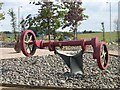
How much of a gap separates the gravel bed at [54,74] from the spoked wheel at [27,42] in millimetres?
637

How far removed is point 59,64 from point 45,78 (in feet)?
7.41

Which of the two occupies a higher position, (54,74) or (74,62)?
(74,62)

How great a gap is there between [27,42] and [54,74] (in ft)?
3.77

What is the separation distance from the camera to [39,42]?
737cm

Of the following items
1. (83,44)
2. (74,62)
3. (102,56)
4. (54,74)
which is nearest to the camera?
(102,56)

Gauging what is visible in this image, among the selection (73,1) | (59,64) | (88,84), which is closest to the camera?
(88,84)

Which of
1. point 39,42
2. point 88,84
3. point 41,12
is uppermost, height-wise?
point 41,12

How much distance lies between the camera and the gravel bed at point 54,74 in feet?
21.8

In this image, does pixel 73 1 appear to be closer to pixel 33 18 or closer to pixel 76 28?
pixel 76 28

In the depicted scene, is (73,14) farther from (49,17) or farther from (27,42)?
(27,42)

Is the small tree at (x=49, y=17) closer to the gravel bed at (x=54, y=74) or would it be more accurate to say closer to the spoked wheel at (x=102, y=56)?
the gravel bed at (x=54, y=74)

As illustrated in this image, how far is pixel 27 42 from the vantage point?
724 cm

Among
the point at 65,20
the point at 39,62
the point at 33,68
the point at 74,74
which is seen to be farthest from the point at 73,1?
the point at 74,74

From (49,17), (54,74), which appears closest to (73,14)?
(49,17)
